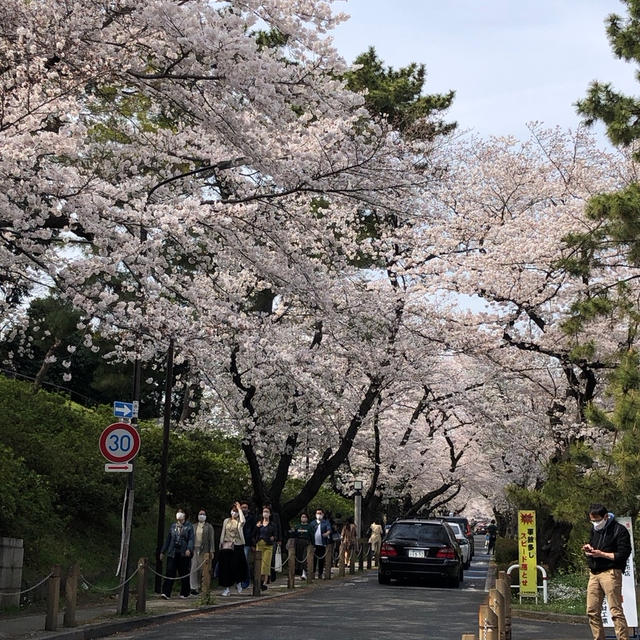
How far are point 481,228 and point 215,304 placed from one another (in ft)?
45.4

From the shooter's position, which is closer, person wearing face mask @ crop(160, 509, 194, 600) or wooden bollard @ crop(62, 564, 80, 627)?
wooden bollard @ crop(62, 564, 80, 627)

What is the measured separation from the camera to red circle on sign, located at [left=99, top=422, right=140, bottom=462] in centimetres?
1332

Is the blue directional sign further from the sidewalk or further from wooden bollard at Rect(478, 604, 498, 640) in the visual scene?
wooden bollard at Rect(478, 604, 498, 640)

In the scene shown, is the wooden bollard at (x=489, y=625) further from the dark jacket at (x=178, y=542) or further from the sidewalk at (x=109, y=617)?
the dark jacket at (x=178, y=542)

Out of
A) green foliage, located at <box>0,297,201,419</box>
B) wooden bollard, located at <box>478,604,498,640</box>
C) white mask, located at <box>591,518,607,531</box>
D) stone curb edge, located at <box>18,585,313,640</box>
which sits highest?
green foliage, located at <box>0,297,201,419</box>

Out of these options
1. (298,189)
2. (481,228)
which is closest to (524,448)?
(481,228)

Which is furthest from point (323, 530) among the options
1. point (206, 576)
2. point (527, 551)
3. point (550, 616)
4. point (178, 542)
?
point (550, 616)

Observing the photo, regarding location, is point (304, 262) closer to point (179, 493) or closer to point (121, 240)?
point (121, 240)

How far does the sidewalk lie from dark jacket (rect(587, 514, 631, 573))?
252 inches

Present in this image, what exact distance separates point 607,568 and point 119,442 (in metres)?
6.88

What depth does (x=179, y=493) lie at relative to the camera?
1017 inches

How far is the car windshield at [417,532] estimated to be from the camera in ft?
75.2

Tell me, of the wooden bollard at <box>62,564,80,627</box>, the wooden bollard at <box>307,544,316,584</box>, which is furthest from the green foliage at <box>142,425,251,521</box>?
the wooden bollard at <box>62,564,80,627</box>

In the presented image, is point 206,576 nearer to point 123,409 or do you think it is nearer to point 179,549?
point 179,549
